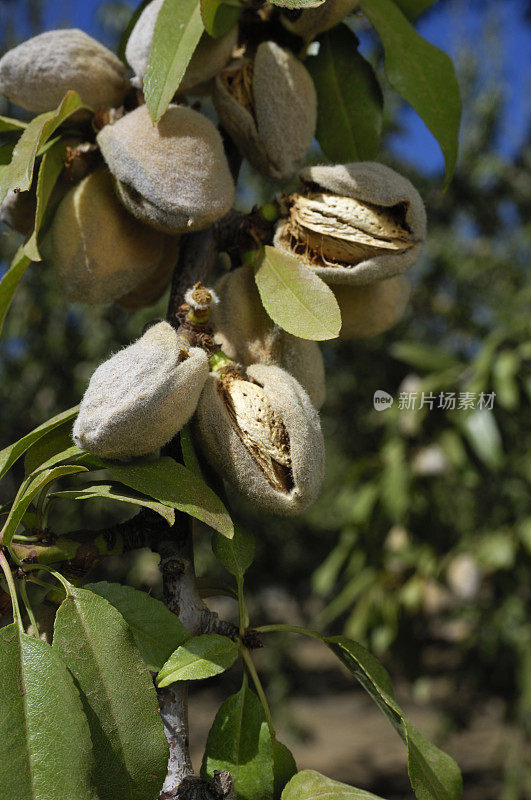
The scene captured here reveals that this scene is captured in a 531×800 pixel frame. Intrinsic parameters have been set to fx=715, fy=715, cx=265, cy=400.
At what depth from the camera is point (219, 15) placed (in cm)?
60

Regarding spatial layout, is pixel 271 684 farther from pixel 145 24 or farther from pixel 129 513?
pixel 145 24

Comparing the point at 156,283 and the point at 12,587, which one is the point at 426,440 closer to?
the point at 156,283

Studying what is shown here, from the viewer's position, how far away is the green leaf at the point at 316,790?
0.47m

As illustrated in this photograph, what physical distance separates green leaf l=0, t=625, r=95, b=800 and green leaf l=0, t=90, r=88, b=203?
33 centimetres

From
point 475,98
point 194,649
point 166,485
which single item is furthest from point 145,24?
point 475,98

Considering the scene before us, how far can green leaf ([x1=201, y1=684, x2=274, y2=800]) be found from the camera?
49cm

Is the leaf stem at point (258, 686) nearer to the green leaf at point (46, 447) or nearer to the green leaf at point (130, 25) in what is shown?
the green leaf at point (46, 447)

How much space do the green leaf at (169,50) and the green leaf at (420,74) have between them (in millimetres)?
185

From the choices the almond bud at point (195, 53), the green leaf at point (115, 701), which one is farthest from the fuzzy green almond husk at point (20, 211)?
the green leaf at point (115, 701)

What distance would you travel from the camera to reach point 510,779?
7.59 ft

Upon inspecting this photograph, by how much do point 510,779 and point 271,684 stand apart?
3.97ft

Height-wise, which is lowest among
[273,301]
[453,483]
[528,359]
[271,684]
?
[271,684]

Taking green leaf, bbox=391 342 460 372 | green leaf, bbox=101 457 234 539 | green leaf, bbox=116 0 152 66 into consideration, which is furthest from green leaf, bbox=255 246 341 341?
green leaf, bbox=391 342 460 372

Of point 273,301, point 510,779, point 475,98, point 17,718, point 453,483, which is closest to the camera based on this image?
point 17,718
